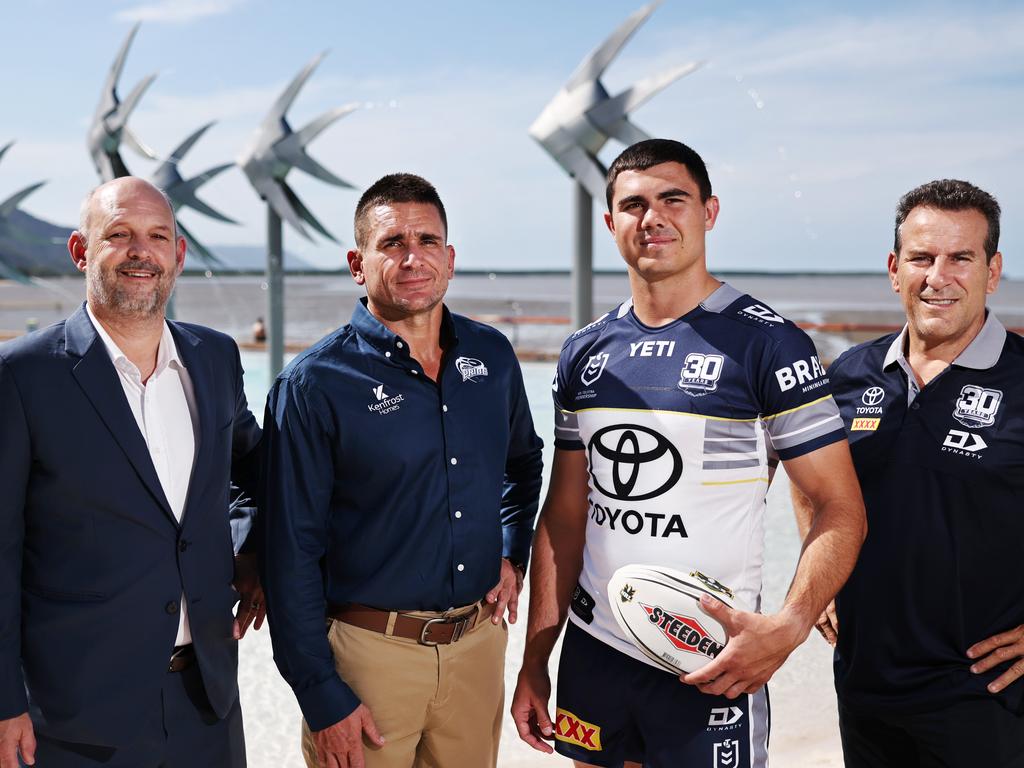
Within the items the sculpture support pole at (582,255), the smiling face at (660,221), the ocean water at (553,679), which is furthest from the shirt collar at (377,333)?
the sculpture support pole at (582,255)

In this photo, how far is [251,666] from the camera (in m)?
4.49

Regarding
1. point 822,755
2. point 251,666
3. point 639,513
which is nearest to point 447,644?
point 639,513

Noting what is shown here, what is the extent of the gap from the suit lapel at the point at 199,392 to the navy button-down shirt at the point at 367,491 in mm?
149

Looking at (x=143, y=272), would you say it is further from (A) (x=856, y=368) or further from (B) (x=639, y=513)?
(A) (x=856, y=368)

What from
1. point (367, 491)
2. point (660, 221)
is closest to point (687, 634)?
point (367, 491)

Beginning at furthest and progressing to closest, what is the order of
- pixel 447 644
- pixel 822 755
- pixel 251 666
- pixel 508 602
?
pixel 251 666 → pixel 822 755 → pixel 508 602 → pixel 447 644

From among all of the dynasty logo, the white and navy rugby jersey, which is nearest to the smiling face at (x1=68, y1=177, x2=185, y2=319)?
the white and navy rugby jersey

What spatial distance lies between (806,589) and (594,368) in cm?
77

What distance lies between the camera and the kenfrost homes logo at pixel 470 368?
8.18 ft

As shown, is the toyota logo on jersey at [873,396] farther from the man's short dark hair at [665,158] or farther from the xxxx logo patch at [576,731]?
the xxxx logo patch at [576,731]

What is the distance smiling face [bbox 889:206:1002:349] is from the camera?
2443 mm

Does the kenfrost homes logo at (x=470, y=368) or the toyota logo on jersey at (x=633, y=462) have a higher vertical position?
the kenfrost homes logo at (x=470, y=368)

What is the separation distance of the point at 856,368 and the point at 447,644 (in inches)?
57.9

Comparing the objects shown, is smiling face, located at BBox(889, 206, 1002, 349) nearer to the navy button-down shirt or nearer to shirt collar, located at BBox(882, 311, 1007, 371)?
shirt collar, located at BBox(882, 311, 1007, 371)
